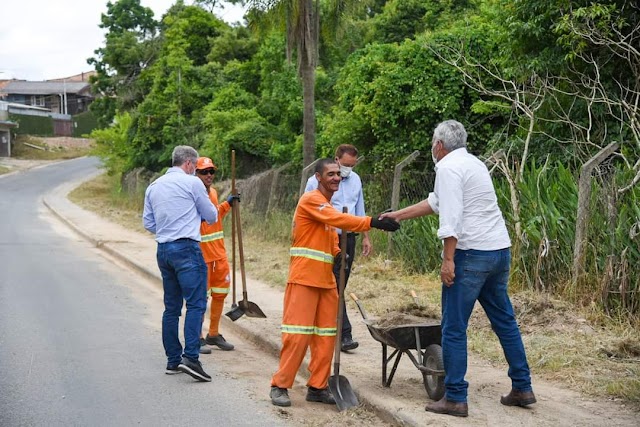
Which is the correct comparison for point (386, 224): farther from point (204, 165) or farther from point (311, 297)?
point (204, 165)

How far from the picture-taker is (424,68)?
15.6 meters

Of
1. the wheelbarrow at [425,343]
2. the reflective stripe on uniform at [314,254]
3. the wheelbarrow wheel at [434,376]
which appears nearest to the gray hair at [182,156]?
the reflective stripe on uniform at [314,254]

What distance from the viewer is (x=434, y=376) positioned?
21.3 feet

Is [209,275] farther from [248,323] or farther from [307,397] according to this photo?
[307,397]

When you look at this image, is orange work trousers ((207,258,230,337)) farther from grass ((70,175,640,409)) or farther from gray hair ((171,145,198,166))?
grass ((70,175,640,409))

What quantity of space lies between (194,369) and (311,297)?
1502 mm

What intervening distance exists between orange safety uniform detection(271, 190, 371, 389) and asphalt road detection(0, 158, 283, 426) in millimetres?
462

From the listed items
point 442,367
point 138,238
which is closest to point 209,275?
point 442,367

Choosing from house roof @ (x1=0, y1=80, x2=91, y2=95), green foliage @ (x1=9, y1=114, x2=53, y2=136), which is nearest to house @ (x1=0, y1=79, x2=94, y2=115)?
house roof @ (x1=0, y1=80, x2=91, y2=95)

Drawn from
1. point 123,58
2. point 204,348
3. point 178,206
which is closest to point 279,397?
point 178,206

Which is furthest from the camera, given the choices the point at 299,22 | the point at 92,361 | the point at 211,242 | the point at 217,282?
the point at 299,22

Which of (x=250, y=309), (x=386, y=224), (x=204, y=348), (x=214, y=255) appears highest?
(x=386, y=224)

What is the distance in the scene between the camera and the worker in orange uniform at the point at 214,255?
335 inches

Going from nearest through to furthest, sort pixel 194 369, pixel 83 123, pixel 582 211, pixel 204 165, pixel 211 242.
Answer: pixel 194 369, pixel 204 165, pixel 211 242, pixel 582 211, pixel 83 123
